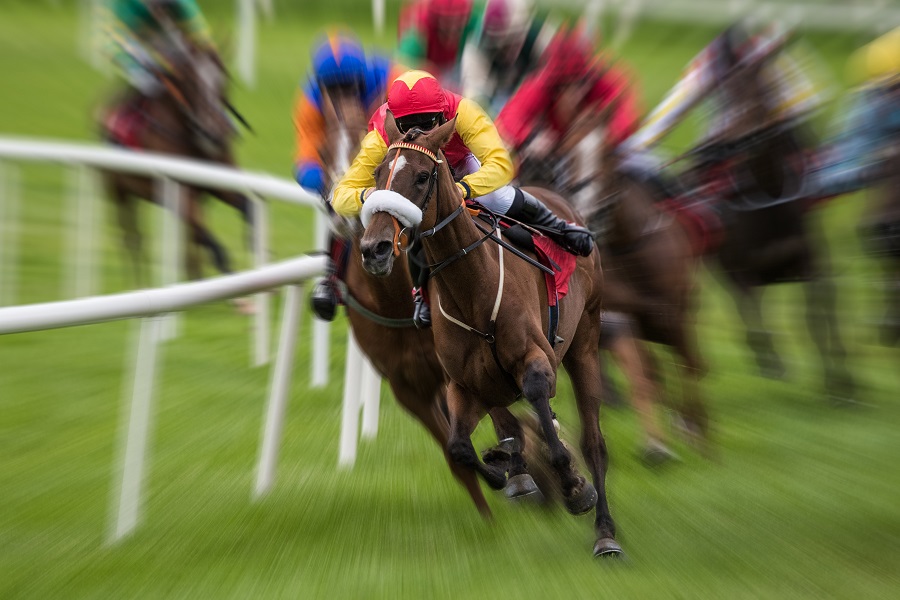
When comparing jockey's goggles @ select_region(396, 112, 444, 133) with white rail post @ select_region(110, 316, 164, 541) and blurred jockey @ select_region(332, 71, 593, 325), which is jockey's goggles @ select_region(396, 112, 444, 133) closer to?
blurred jockey @ select_region(332, 71, 593, 325)

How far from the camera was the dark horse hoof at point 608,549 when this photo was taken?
13.4 ft

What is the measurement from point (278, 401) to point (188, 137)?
15.1 ft

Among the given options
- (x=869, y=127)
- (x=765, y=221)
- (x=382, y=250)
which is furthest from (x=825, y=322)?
(x=382, y=250)

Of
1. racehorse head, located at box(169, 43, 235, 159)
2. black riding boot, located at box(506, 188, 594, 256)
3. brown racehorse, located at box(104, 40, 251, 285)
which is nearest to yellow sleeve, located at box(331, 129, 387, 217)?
black riding boot, located at box(506, 188, 594, 256)

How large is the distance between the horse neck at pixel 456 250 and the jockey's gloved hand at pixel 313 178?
2.90 ft

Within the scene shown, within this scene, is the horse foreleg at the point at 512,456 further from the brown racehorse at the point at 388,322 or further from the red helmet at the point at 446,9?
the red helmet at the point at 446,9

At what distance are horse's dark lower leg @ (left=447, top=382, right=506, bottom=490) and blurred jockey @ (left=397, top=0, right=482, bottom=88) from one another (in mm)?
1884

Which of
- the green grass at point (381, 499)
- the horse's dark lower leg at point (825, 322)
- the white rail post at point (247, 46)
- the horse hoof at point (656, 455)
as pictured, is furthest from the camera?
the white rail post at point (247, 46)

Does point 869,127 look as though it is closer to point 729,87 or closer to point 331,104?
point 729,87

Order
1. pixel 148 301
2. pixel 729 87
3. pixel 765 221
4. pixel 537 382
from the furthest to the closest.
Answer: pixel 765 221, pixel 729 87, pixel 537 382, pixel 148 301

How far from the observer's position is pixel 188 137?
8914 millimetres

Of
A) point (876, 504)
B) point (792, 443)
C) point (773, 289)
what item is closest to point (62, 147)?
point (792, 443)

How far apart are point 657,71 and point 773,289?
7.97 meters

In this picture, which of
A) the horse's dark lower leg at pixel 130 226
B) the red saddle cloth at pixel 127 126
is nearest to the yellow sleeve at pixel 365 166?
the horse's dark lower leg at pixel 130 226
